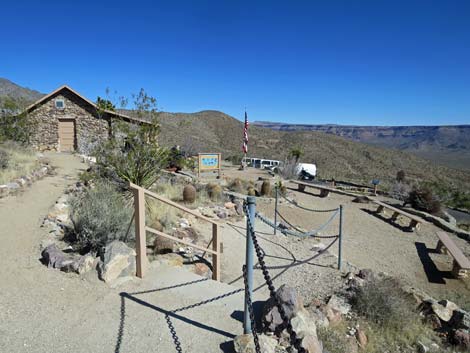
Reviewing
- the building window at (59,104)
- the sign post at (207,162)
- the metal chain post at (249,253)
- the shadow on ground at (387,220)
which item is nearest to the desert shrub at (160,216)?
the metal chain post at (249,253)

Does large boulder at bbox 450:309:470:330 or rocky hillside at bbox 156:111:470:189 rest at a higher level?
rocky hillside at bbox 156:111:470:189

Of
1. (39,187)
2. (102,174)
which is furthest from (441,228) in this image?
(39,187)

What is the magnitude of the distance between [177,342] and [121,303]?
3.17 feet

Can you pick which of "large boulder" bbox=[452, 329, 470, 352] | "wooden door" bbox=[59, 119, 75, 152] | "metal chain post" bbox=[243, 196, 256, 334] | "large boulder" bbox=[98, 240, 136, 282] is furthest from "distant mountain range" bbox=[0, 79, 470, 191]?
"metal chain post" bbox=[243, 196, 256, 334]

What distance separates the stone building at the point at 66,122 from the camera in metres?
20.0

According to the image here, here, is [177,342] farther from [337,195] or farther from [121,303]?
[337,195]

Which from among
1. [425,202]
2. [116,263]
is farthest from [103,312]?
[425,202]

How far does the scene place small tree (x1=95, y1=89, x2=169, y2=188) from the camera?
8.22 meters

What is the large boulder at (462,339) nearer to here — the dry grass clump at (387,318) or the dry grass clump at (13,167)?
the dry grass clump at (387,318)

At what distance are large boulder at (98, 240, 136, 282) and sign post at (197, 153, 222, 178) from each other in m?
11.0

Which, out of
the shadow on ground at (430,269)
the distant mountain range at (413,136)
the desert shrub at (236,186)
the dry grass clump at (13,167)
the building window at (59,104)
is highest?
the distant mountain range at (413,136)

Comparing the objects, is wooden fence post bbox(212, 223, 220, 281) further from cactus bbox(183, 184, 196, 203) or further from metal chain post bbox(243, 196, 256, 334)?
cactus bbox(183, 184, 196, 203)

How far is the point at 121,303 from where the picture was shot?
362 centimetres

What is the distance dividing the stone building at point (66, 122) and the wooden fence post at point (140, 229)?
17342 mm
